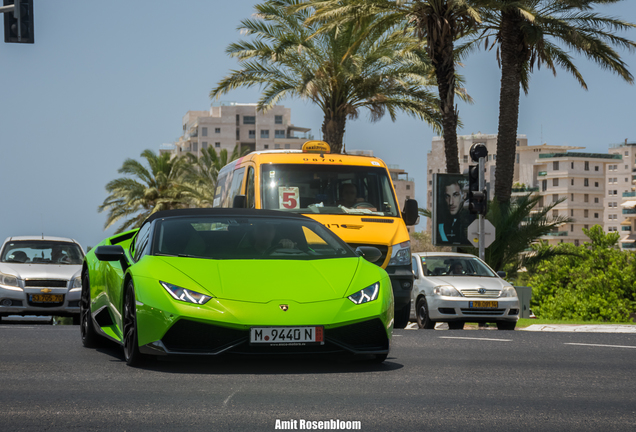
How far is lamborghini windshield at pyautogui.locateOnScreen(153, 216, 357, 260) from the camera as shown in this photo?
7.57 meters

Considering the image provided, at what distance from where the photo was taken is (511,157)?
1044 inches

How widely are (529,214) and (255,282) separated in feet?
67.3

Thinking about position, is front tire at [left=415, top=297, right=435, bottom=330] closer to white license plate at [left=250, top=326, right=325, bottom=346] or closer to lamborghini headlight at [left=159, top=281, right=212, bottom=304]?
white license plate at [left=250, top=326, right=325, bottom=346]

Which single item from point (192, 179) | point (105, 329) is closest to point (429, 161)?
point (192, 179)

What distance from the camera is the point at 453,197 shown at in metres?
25.8

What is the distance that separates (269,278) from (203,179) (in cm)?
4739

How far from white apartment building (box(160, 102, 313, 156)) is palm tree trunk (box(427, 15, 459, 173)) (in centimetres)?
11236

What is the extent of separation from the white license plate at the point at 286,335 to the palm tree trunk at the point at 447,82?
2018 cm

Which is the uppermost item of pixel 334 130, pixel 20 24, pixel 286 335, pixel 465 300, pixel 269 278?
pixel 20 24

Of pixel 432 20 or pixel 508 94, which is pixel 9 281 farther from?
pixel 508 94

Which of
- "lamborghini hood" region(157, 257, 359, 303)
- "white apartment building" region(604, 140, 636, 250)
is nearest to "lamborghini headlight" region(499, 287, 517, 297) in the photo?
"lamborghini hood" region(157, 257, 359, 303)

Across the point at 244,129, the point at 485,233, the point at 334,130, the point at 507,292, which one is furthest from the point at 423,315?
the point at 244,129

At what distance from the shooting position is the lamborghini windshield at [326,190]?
43.8 ft

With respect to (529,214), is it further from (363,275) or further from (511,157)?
(363,275)
